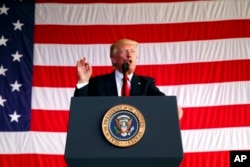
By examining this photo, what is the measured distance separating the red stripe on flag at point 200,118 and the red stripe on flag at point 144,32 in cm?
72

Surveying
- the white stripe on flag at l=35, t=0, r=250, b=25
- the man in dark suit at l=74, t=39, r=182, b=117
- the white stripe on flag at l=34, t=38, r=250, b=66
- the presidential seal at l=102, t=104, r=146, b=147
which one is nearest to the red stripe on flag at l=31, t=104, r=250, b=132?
the white stripe on flag at l=34, t=38, r=250, b=66

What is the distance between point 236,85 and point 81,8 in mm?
1722

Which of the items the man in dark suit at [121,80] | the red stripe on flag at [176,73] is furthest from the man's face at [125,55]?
the red stripe on flag at [176,73]

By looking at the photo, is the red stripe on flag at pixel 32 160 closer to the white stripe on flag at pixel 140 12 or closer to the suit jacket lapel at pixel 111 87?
the white stripe on flag at pixel 140 12

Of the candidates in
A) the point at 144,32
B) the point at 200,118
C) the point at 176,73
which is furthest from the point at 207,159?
the point at 144,32

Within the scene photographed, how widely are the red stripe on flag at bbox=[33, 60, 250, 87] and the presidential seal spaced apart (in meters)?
3.01

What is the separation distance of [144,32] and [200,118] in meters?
1.02

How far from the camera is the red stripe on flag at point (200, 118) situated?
4883mm

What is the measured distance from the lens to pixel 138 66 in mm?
5008

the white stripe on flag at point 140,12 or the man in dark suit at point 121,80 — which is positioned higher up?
the white stripe on flag at point 140,12

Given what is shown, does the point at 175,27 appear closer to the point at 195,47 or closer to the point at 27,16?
the point at 195,47

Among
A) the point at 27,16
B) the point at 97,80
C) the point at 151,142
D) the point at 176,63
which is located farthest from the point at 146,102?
the point at 27,16

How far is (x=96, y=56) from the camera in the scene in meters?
5.06

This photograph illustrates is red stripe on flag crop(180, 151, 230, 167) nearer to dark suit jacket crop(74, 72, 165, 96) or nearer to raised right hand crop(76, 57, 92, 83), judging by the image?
dark suit jacket crop(74, 72, 165, 96)
